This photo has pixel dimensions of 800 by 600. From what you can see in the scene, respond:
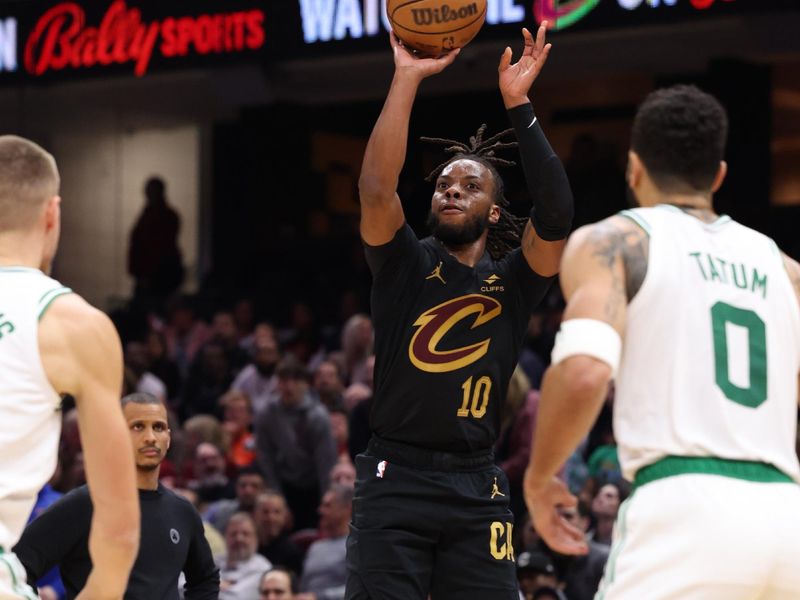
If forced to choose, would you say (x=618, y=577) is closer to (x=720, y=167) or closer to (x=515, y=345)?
(x=720, y=167)

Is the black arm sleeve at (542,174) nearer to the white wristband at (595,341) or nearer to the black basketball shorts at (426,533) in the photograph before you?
the black basketball shorts at (426,533)

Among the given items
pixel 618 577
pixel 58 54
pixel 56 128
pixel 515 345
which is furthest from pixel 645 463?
pixel 56 128

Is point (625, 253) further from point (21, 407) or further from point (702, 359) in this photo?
point (21, 407)

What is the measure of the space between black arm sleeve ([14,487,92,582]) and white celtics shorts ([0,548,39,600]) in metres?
1.73

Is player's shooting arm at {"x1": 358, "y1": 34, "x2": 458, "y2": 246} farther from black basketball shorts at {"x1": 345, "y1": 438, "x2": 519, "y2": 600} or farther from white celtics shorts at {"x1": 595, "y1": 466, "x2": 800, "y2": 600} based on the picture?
white celtics shorts at {"x1": 595, "y1": 466, "x2": 800, "y2": 600}

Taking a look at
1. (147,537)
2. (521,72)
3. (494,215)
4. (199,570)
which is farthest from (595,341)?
(199,570)

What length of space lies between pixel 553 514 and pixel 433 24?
2.52 meters

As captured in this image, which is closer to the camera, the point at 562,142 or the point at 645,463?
the point at 645,463

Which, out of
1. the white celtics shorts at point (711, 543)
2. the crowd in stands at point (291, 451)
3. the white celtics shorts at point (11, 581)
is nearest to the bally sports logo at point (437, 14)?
the white celtics shorts at point (711, 543)

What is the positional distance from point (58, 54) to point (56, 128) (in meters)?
3.86

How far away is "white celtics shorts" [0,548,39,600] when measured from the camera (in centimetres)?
394

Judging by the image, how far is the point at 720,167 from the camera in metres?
4.27

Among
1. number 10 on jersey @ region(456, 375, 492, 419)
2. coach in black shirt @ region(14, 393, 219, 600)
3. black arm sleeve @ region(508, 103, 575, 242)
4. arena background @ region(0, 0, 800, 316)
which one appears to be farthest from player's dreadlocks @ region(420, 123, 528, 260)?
arena background @ region(0, 0, 800, 316)

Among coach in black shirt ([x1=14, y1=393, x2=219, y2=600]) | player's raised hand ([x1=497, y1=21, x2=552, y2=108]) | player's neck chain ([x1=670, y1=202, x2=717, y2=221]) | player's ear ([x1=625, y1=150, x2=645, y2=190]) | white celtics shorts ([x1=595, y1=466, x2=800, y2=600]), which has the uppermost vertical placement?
player's raised hand ([x1=497, y1=21, x2=552, y2=108])
